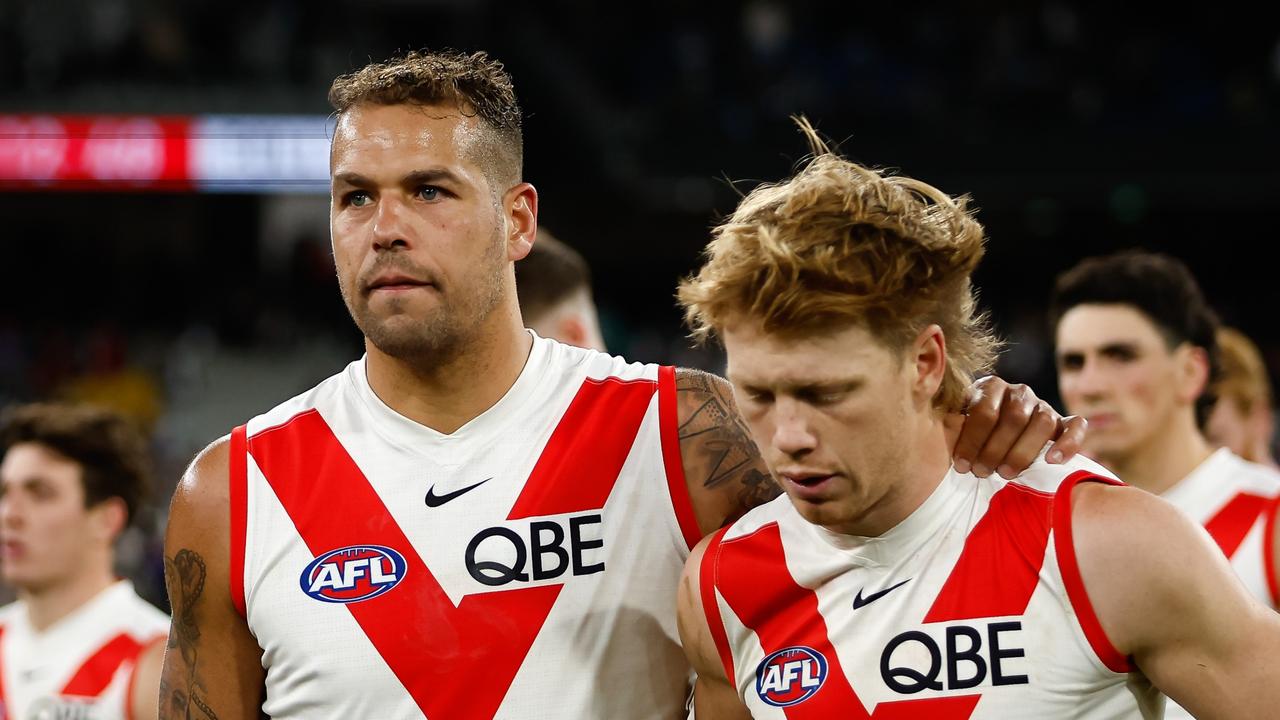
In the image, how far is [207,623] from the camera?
287 centimetres

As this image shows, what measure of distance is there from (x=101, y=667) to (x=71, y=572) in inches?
16.3

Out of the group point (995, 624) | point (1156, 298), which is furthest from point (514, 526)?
point (1156, 298)

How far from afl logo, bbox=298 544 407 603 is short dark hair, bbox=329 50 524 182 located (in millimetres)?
802

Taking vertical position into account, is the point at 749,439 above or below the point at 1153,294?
below

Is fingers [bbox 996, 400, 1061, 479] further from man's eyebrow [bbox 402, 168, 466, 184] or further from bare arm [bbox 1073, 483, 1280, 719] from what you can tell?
man's eyebrow [bbox 402, 168, 466, 184]

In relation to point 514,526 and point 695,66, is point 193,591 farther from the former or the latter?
point 695,66

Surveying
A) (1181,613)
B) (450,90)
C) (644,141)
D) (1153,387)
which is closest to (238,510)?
(450,90)

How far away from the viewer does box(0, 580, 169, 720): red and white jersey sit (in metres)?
4.87

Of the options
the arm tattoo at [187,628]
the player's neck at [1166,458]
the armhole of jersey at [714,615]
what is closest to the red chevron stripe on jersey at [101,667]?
the arm tattoo at [187,628]

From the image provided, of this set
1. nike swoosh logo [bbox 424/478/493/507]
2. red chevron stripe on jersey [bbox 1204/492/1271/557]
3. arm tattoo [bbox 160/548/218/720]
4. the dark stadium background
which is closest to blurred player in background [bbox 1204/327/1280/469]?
red chevron stripe on jersey [bbox 1204/492/1271/557]

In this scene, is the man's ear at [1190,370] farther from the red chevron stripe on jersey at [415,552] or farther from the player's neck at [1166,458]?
the red chevron stripe on jersey at [415,552]

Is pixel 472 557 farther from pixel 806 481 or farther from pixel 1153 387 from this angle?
pixel 1153 387

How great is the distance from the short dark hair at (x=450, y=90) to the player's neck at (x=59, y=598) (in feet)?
9.36

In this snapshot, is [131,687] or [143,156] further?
[143,156]
